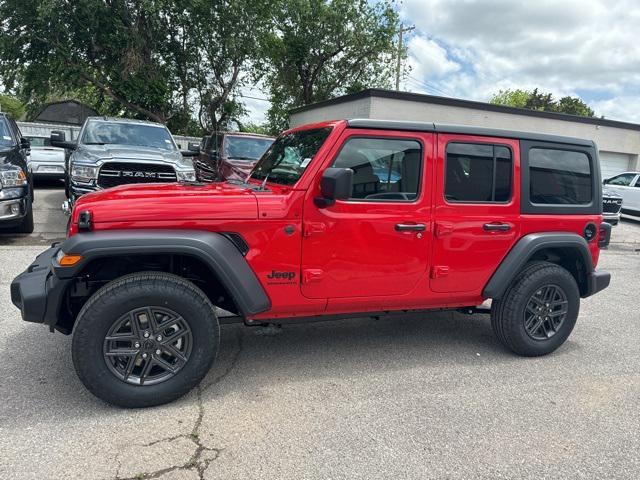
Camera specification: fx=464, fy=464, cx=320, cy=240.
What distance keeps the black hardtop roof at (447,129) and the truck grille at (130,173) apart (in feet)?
16.1

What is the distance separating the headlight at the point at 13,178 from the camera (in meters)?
6.58

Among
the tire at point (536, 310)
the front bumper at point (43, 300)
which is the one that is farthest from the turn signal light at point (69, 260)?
the tire at point (536, 310)

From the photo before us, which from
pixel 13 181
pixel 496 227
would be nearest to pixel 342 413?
pixel 496 227

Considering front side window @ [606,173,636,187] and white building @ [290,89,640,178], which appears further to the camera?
white building @ [290,89,640,178]

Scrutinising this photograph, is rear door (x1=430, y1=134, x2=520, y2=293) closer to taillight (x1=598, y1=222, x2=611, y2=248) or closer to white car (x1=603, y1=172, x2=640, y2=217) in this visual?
taillight (x1=598, y1=222, x2=611, y2=248)

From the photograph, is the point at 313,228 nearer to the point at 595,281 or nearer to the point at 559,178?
the point at 559,178

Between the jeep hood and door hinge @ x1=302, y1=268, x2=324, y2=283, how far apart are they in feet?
1.74

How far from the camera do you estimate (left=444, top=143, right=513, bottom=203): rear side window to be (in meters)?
3.55

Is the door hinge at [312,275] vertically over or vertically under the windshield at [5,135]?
under

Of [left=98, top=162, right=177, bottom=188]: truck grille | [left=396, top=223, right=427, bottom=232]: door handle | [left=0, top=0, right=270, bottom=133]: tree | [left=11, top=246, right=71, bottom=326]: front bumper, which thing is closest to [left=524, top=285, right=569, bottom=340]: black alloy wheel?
[left=396, top=223, right=427, bottom=232]: door handle

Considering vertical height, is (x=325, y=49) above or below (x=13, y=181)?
above

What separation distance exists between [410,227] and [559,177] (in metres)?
1.55

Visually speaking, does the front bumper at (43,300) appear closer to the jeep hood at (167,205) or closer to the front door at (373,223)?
the jeep hood at (167,205)

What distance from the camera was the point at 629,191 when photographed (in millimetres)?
15422
